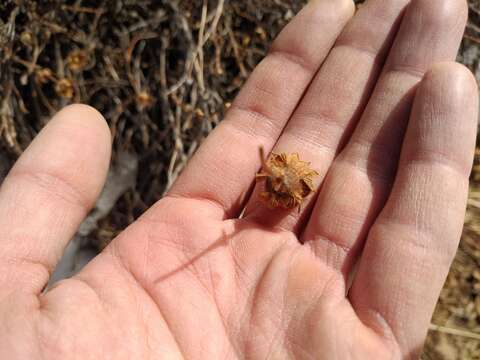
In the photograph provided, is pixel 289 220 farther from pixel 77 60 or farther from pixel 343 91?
pixel 77 60

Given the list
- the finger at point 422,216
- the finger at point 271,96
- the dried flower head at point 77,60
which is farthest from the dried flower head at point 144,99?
the finger at point 422,216

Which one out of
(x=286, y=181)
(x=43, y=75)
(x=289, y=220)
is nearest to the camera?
(x=286, y=181)

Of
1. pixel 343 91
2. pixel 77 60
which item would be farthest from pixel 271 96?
pixel 77 60

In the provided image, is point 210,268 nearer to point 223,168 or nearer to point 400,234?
point 223,168

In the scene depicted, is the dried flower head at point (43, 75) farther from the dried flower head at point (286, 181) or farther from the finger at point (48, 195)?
the dried flower head at point (286, 181)

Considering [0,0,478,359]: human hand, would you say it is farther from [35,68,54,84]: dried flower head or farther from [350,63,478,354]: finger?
[35,68,54,84]: dried flower head
